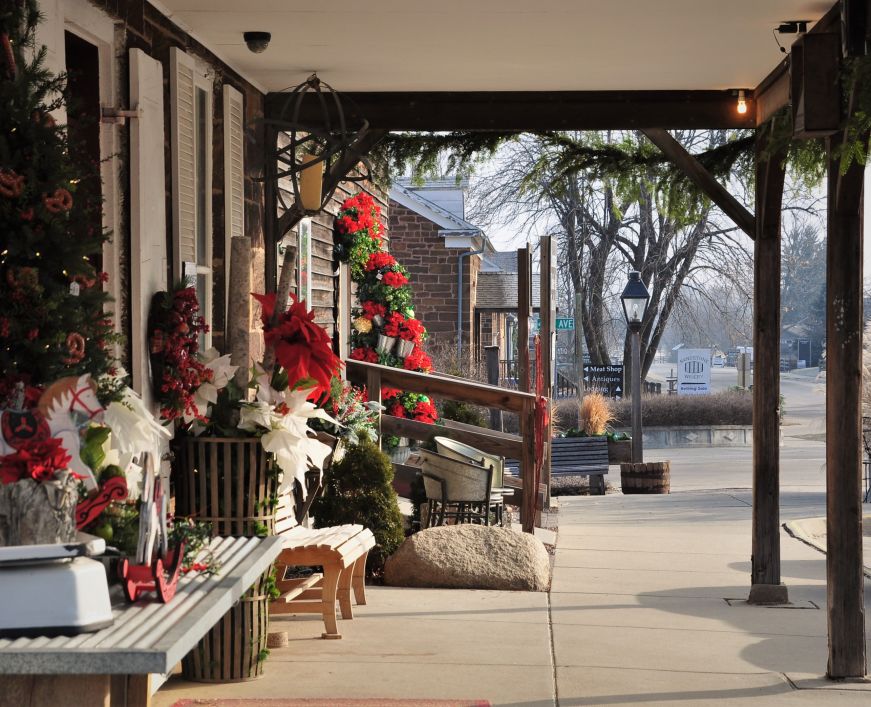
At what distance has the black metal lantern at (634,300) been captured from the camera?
51.7 ft

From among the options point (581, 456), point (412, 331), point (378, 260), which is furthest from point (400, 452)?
point (581, 456)

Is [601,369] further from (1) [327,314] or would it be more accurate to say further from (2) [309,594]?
(2) [309,594]

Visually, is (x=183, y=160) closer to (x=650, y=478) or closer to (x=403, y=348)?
(x=403, y=348)

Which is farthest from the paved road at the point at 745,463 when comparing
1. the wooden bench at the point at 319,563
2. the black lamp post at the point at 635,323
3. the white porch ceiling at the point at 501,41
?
the wooden bench at the point at 319,563

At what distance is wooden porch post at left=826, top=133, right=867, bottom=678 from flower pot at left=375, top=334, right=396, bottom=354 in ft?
22.5

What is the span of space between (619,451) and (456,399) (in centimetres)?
888

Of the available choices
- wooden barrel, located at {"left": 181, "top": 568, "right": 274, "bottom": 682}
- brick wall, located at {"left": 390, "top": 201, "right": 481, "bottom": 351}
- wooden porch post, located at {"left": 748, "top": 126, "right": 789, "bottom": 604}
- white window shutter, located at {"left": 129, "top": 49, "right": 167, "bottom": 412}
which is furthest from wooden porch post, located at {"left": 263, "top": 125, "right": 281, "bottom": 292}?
brick wall, located at {"left": 390, "top": 201, "right": 481, "bottom": 351}

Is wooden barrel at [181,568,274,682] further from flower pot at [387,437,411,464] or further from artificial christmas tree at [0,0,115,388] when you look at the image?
flower pot at [387,437,411,464]

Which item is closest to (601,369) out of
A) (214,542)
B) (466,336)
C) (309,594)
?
(466,336)

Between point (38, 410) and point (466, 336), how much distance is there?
18.5 m

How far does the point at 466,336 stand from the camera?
21.3 meters

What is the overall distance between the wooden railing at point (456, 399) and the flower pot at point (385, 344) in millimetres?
2380

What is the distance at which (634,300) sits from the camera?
15898 mm

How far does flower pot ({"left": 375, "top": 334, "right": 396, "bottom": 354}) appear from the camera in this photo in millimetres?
11719
